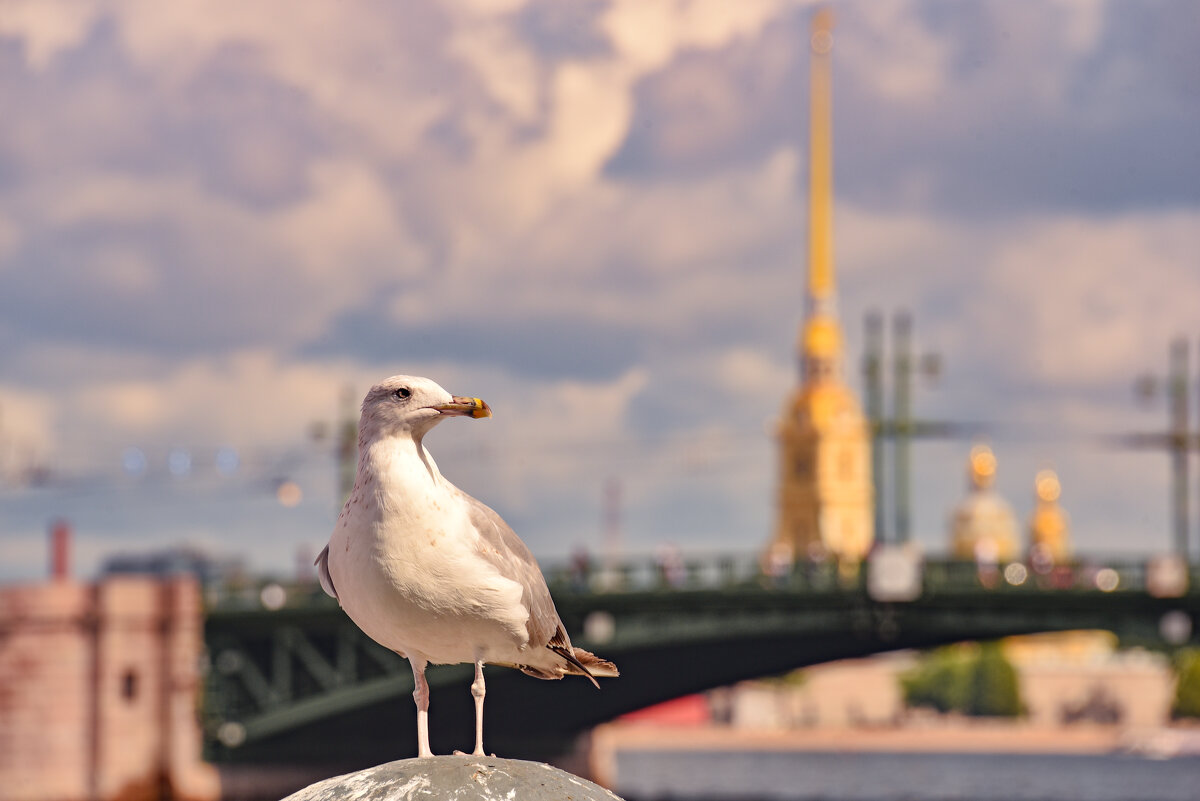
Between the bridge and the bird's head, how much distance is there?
3962cm

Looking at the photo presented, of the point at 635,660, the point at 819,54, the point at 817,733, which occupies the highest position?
the point at 819,54

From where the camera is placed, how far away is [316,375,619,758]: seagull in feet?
25.3

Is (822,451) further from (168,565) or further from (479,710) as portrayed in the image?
(479,710)

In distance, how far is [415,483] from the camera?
7750mm

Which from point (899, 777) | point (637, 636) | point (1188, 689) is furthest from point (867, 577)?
point (1188, 689)

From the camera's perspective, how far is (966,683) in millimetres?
169500

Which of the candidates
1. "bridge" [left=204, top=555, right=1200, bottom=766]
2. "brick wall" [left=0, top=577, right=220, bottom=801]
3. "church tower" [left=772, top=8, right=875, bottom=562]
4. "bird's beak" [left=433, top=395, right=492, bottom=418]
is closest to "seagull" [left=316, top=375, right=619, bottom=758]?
"bird's beak" [left=433, top=395, right=492, bottom=418]

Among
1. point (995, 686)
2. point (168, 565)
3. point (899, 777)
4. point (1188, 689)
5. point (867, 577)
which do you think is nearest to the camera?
point (867, 577)

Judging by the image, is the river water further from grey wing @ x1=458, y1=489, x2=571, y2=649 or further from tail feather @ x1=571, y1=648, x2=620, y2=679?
grey wing @ x1=458, y1=489, x2=571, y2=649

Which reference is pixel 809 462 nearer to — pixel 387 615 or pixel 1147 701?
pixel 1147 701

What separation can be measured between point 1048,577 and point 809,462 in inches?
4817

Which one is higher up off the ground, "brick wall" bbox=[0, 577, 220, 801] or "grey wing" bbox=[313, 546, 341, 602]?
"grey wing" bbox=[313, 546, 341, 602]

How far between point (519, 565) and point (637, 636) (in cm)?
4121

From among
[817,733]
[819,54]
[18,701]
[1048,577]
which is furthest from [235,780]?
[817,733]
